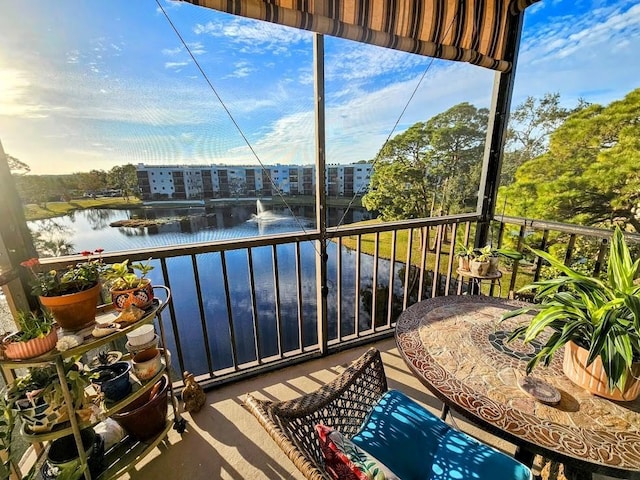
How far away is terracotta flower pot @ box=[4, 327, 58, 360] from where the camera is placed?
951 mm

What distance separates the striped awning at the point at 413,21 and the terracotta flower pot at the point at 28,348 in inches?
61.4

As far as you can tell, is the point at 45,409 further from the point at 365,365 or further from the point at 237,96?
the point at 237,96

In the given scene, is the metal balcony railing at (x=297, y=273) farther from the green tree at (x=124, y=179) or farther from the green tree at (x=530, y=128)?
the green tree at (x=530, y=128)

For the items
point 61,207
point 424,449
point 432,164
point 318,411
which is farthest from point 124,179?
point 432,164

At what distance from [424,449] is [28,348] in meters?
1.48

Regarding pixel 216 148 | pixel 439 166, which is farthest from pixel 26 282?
pixel 439 166

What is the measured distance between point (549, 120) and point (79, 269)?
31.0ft

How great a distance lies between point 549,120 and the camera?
6.81 meters

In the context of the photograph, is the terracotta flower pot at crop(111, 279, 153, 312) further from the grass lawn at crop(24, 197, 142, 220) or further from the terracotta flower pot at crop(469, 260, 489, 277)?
the terracotta flower pot at crop(469, 260, 489, 277)

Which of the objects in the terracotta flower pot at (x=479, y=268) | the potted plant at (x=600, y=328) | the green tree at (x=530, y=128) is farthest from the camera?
the green tree at (x=530, y=128)

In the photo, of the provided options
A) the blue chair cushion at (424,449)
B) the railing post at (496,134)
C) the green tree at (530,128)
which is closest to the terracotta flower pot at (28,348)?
the blue chair cushion at (424,449)

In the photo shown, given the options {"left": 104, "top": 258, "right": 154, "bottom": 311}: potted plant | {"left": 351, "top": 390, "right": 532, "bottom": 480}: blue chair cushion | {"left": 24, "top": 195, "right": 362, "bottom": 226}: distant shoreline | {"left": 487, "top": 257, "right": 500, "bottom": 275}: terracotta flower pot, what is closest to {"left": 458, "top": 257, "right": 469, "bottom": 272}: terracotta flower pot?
{"left": 487, "top": 257, "right": 500, "bottom": 275}: terracotta flower pot

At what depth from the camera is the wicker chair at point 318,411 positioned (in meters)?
0.66

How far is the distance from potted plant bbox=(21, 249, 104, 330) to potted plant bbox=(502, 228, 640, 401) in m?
1.74
